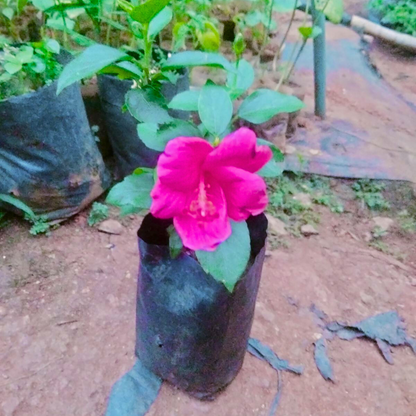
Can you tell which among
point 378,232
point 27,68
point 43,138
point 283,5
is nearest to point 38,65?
point 27,68

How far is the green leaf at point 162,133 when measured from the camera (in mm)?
818

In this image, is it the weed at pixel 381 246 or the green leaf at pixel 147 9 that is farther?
the weed at pixel 381 246

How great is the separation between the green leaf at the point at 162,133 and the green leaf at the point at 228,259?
0.66 feet

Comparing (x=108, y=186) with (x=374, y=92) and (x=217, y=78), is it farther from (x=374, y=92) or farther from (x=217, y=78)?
(x=374, y=92)

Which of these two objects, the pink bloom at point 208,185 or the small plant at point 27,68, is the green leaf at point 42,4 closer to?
the small plant at point 27,68

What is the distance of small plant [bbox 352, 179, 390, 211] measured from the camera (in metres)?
2.01

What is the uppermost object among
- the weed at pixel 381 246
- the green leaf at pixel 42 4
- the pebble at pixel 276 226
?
the green leaf at pixel 42 4

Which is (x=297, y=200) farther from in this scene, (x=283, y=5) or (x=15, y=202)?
(x=15, y=202)

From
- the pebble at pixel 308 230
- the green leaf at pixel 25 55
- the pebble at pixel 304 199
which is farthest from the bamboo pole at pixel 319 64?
the green leaf at pixel 25 55

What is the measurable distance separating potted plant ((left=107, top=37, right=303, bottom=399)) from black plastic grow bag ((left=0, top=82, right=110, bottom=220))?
0.72 meters

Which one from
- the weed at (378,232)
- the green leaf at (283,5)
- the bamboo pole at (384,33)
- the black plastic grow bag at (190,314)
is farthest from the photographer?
the bamboo pole at (384,33)

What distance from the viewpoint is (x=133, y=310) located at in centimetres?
147

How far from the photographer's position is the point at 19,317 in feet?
4.66

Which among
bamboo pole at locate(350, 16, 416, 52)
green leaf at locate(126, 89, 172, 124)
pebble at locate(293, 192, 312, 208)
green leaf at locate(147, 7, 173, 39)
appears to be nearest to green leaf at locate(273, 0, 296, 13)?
pebble at locate(293, 192, 312, 208)
